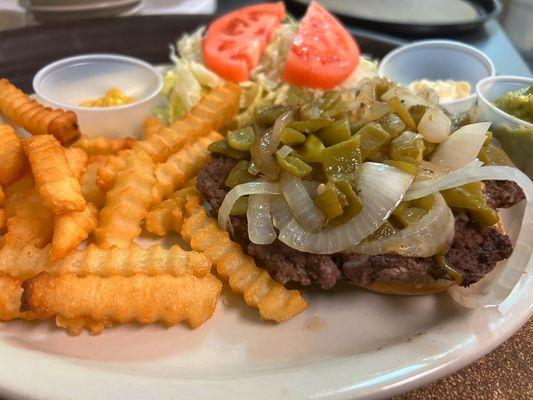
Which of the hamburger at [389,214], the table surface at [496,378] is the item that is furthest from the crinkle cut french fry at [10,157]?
the table surface at [496,378]

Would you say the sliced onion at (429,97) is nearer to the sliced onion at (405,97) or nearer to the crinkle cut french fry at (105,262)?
the sliced onion at (405,97)

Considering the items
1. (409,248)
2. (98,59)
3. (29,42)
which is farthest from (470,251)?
(29,42)

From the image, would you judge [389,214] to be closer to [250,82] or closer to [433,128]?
[433,128]

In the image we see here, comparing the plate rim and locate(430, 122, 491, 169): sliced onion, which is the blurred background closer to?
locate(430, 122, 491, 169): sliced onion

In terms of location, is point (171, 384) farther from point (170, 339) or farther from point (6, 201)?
point (6, 201)

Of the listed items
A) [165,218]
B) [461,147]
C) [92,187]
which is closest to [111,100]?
[92,187]

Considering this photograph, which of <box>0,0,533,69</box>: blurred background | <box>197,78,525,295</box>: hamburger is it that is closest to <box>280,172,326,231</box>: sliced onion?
<box>197,78,525,295</box>: hamburger
